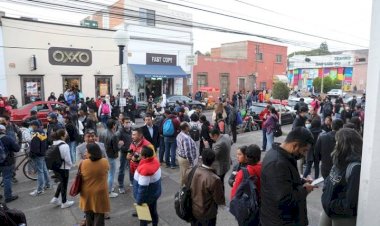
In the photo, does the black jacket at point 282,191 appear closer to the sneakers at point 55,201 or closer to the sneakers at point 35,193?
the sneakers at point 55,201

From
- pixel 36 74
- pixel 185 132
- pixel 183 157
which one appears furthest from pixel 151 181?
pixel 36 74

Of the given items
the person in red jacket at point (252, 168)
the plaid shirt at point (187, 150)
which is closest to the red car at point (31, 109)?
the plaid shirt at point (187, 150)

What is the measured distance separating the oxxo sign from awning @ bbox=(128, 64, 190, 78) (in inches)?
139

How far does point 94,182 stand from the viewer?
14.8 ft

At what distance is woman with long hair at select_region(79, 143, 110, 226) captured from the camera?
4.45m

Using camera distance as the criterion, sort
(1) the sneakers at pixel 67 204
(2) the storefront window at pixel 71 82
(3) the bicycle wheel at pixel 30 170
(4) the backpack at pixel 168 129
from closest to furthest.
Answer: (1) the sneakers at pixel 67 204, (3) the bicycle wheel at pixel 30 170, (4) the backpack at pixel 168 129, (2) the storefront window at pixel 71 82

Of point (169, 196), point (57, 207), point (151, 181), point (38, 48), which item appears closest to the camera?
point (151, 181)

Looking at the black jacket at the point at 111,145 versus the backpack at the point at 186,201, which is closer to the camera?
the backpack at the point at 186,201

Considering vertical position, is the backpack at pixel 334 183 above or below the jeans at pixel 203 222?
above

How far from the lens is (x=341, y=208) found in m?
3.08

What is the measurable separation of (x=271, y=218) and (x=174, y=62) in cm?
2571

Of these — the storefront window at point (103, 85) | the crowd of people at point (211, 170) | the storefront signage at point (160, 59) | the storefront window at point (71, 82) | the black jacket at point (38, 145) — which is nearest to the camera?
the crowd of people at point (211, 170)

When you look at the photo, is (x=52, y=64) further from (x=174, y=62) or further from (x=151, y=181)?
(x=151, y=181)

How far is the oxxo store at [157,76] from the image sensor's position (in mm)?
24873
